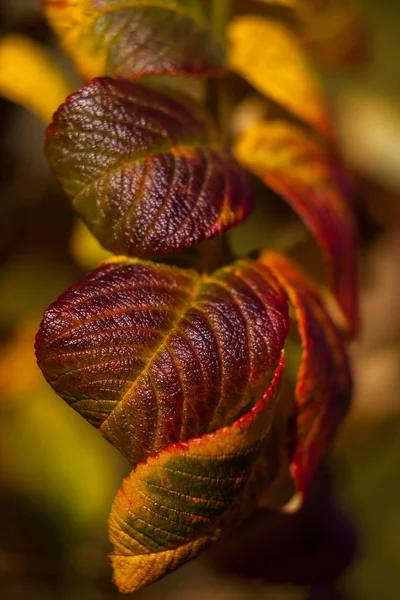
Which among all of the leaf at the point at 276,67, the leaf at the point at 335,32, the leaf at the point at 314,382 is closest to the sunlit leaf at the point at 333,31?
the leaf at the point at 335,32

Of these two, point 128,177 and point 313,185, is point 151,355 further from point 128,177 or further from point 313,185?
point 313,185

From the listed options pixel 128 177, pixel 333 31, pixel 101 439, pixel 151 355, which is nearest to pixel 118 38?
pixel 128 177

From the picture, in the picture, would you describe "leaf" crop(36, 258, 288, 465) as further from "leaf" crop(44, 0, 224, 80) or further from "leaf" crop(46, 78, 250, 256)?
"leaf" crop(44, 0, 224, 80)

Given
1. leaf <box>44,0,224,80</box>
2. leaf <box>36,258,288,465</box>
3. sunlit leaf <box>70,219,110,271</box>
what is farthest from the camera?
sunlit leaf <box>70,219,110,271</box>

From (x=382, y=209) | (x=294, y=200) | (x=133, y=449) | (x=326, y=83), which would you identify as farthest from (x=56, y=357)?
(x=326, y=83)

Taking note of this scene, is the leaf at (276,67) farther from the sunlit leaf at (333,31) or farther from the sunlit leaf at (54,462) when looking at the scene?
the sunlit leaf at (54,462)

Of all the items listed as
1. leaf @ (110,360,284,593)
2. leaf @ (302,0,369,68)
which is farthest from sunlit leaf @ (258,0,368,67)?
leaf @ (110,360,284,593)

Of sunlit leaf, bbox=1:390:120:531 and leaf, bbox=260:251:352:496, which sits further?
sunlit leaf, bbox=1:390:120:531
